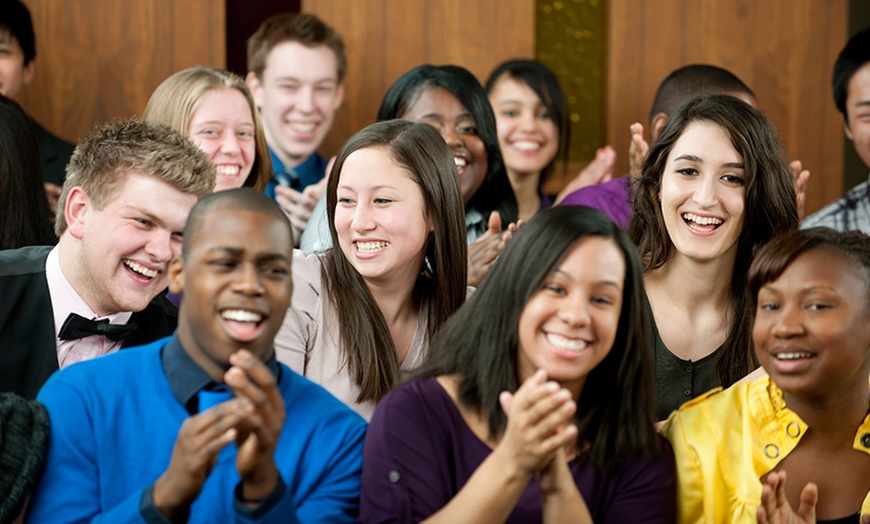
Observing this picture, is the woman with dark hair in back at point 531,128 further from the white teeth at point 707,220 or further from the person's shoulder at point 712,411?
the person's shoulder at point 712,411

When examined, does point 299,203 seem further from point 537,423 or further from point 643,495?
point 537,423

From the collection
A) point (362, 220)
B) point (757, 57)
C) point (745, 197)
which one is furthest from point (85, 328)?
point (757, 57)

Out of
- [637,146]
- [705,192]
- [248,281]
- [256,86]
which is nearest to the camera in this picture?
[248,281]

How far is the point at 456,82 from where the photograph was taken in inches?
132

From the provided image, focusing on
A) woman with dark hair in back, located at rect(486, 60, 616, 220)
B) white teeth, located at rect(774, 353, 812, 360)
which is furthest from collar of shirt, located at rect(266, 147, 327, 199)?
white teeth, located at rect(774, 353, 812, 360)

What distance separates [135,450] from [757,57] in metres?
3.11

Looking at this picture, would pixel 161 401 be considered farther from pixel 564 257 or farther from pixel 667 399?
pixel 667 399

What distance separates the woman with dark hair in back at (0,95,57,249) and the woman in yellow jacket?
61.8 inches

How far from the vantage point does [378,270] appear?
246 centimetres

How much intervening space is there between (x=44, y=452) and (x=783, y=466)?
1204 mm

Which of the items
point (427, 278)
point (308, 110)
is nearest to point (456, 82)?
point (308, 110)

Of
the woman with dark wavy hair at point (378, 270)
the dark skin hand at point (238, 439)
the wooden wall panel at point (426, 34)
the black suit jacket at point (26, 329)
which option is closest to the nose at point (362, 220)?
the woman with dark wavy hair at point (378, 270)

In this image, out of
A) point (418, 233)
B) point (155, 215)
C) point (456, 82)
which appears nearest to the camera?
point (155, 215)

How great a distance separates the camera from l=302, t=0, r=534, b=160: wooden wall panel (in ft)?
13.6
